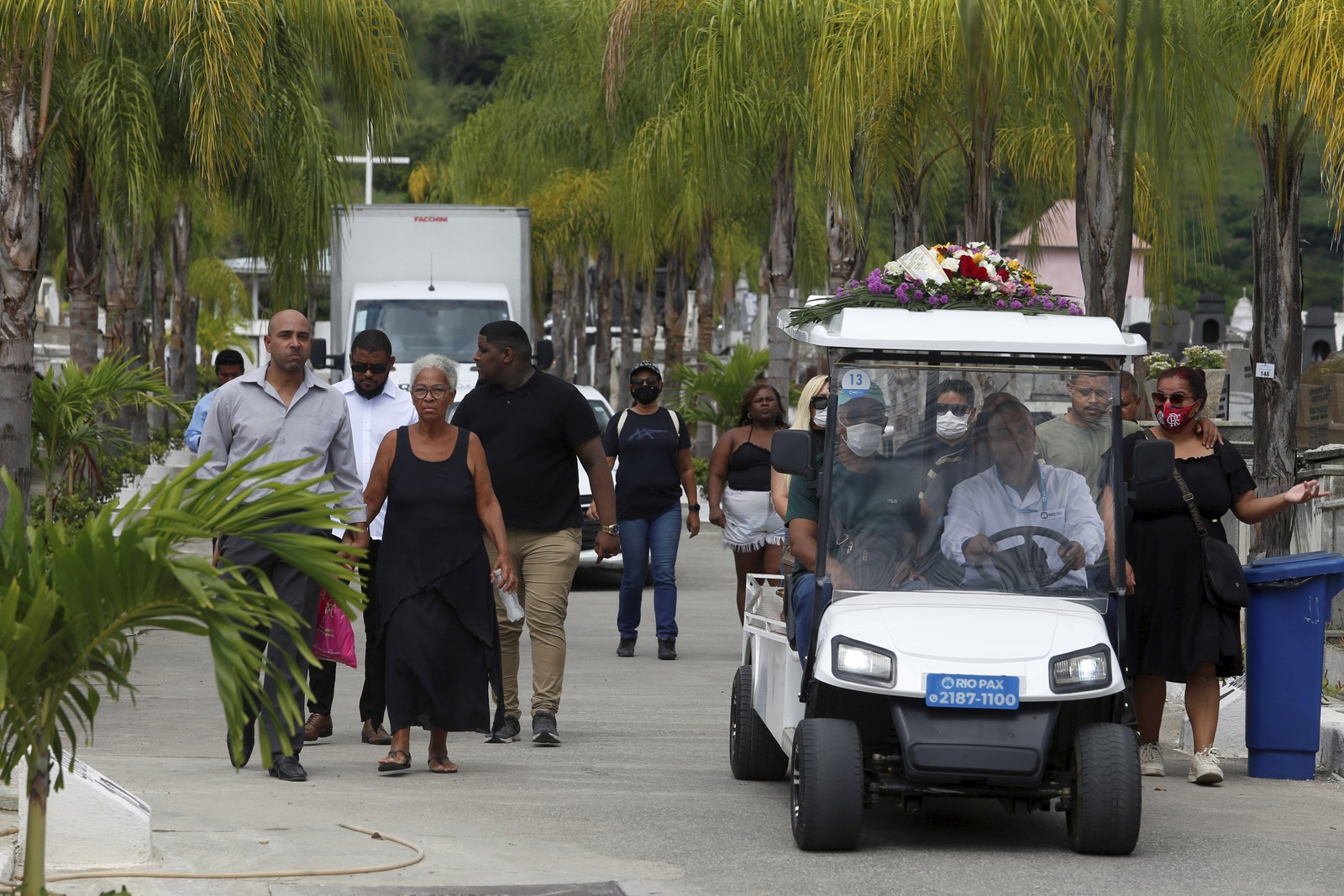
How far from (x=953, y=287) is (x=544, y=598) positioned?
2705 millimetres

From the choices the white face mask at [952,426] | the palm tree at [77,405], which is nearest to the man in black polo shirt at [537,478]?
the white face mask at [952,426]

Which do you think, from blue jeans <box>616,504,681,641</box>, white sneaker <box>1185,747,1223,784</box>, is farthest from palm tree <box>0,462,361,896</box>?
blue jeans <box>616,504,681,641</box>

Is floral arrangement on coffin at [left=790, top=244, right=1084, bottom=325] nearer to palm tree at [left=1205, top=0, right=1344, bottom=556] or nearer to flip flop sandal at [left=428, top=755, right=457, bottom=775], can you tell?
flip flop sandal at [left=428, top=755, right=457, bottom=775]

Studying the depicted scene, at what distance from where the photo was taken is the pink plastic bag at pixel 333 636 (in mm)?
8352

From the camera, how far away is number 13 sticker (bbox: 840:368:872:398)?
23.4 feet

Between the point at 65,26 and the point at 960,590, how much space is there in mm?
6422

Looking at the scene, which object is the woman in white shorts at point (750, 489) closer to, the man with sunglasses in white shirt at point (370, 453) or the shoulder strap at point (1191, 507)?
the man with sunglasses in white shirt at point (370, 453)

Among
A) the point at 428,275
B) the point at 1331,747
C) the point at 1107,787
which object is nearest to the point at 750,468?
the point at 1331,747

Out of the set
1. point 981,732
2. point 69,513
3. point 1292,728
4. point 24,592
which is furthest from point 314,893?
point 69,513

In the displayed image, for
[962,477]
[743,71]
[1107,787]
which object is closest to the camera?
[1107,787]

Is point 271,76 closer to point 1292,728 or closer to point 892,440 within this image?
point 892,440

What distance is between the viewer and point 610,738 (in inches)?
371

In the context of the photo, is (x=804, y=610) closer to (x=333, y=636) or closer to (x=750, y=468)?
(x=333, y=636)

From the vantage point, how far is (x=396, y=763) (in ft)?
26.8
